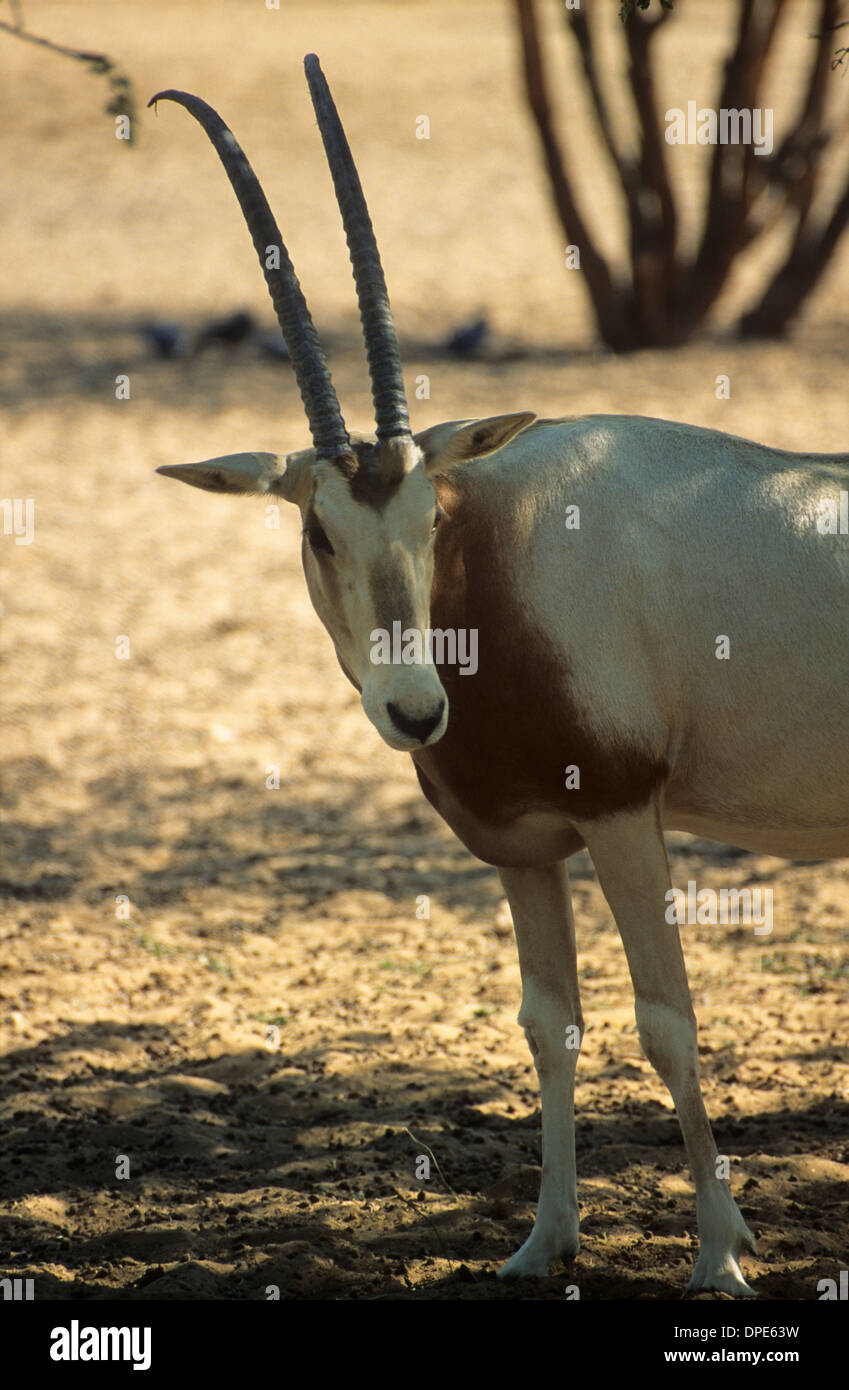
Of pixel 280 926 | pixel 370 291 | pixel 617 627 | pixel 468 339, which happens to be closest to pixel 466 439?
pixel 370 291

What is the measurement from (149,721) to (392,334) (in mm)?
5589

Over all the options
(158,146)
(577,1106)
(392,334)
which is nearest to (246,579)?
(577,1106)

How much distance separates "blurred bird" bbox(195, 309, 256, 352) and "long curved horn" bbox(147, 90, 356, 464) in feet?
37.0

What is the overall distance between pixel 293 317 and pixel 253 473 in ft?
1.33

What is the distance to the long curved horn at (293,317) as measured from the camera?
3.37m

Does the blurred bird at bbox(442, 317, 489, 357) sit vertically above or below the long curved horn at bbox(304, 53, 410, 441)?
above

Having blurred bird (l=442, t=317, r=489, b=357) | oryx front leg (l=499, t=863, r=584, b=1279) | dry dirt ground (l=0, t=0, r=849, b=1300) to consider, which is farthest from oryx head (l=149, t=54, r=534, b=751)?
blurred bird (l=442, t=317, r=489, b=357)

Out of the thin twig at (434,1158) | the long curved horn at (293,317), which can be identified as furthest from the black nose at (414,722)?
the thin twig at (434,1158)

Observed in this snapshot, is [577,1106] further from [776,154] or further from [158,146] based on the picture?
[158,146]

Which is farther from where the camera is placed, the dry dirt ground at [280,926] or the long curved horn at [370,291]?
the dry dirt ground at [280,926]

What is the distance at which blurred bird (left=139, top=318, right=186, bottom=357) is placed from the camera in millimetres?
14445

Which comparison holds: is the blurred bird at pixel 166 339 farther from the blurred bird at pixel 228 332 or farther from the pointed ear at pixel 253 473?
the pointed ear at pixel 253 473

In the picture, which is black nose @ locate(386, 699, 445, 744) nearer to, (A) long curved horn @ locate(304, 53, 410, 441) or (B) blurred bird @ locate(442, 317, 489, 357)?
(A) long curved horn @ locate(304, 53, 410, 441)

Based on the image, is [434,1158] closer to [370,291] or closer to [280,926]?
[280,926]
